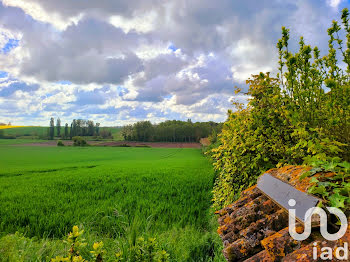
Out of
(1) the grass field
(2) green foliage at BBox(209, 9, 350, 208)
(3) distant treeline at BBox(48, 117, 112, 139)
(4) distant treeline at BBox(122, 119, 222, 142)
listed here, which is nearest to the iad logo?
(2) green foliage at BBox(209, 9, 350, 208)

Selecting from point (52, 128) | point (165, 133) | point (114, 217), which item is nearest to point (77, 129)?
point (52, 128)

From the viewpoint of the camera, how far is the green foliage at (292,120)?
275 cm

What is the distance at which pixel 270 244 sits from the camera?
1.68 metres

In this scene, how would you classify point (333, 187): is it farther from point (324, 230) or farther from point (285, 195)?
point (324, 230)

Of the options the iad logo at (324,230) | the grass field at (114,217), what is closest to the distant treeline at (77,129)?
the grass field at (114,217)

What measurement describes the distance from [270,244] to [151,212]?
18.9 feet

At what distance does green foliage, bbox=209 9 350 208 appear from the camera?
2.75 metres

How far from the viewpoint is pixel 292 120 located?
271 centimetres

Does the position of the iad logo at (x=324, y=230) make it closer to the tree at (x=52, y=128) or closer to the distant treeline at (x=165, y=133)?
the distant treeline at (x=165, y=133)

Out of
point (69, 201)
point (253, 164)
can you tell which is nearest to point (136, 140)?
point (69, 201)

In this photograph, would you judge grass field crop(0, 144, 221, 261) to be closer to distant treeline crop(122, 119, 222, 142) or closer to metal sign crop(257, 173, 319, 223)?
metal sign crop(257, 173, 319, 223)

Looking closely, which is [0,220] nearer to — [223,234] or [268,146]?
[223,234]

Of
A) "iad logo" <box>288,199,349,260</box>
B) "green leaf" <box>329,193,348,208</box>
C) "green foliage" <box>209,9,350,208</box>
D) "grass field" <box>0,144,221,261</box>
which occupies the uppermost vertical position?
"green foliage" <box>209,9,350,208</box>

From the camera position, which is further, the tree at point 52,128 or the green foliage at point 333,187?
the tree at point 52,128
